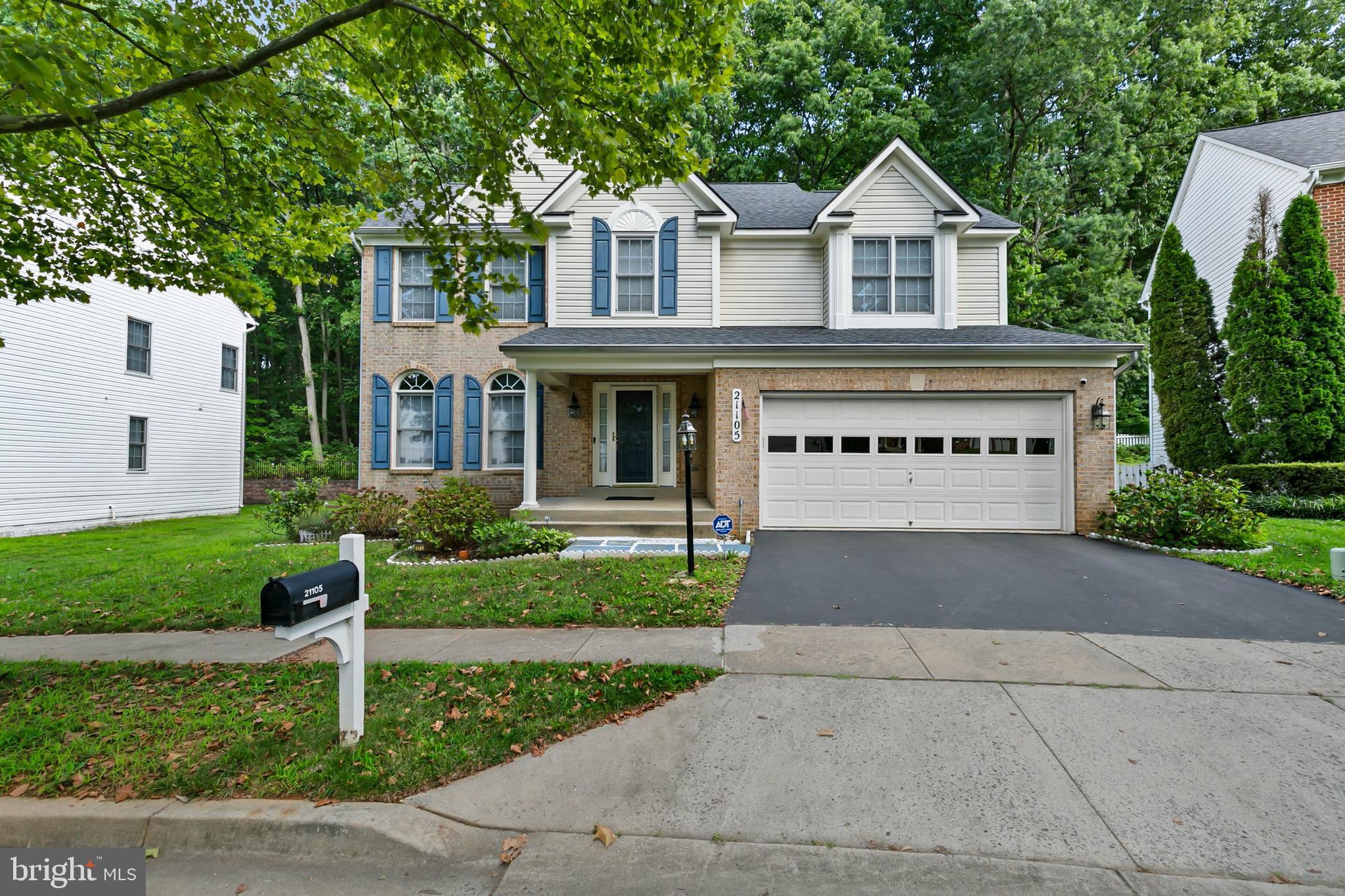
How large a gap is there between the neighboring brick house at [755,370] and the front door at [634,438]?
0.14ft

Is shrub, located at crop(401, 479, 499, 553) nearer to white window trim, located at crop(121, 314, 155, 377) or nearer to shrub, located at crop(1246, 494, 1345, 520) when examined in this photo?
A: white window trim, located at crop(121, 314, 155, 377)

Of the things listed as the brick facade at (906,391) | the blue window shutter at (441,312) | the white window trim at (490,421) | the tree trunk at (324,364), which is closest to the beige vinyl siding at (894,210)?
the brick facade at (906,391)

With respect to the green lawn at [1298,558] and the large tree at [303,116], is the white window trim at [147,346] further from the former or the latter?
the green lawn at [1298,558]

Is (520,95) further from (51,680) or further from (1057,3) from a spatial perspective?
(1057,3)

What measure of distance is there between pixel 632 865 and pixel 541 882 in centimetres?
38

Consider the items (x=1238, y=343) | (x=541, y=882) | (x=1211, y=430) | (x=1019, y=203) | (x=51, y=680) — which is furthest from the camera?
(x=1019, y=203)

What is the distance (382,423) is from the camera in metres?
12.7


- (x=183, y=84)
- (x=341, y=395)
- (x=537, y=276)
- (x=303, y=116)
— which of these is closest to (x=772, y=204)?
(x=537, y=276)

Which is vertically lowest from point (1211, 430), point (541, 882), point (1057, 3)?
point (541, 882)

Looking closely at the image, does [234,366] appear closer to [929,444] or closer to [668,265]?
[668,265]

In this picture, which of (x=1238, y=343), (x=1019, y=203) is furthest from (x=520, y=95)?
(x=1019, y=203)

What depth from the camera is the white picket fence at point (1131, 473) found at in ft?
50.0

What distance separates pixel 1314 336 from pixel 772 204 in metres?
12.1

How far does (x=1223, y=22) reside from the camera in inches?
784
